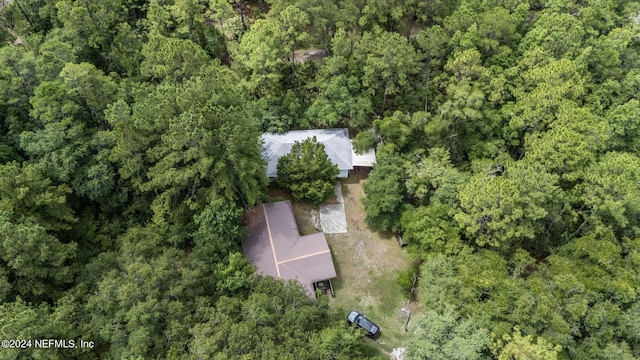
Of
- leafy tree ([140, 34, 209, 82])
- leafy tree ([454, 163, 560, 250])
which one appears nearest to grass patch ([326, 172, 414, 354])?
leafy tree ([454, 163, 560, 250])

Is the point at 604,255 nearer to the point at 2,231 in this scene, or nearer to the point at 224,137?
the point at 224,137

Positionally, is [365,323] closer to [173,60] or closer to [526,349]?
[526,349]

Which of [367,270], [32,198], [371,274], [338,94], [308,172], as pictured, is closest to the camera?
[32,198]

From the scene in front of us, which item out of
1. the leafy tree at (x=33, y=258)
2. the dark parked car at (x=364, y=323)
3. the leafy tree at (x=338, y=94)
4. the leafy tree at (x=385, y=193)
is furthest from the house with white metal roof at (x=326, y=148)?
the leafy tree at (x=33, y=258)

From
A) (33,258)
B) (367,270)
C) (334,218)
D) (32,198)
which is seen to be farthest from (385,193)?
(32,198)

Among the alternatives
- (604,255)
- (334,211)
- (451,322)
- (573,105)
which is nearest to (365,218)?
(334,211)

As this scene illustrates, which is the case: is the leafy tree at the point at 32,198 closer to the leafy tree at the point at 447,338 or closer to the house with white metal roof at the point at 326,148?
the house with white metal roof at the point at 326,148

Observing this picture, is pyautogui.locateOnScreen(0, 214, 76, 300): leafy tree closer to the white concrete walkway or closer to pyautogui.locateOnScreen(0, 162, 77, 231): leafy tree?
pyautogui.locateOnScreen(0, 162, 77, 231): leafy tree
